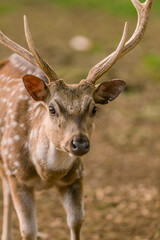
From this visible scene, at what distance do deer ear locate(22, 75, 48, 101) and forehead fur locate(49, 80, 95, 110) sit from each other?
0.24 feet

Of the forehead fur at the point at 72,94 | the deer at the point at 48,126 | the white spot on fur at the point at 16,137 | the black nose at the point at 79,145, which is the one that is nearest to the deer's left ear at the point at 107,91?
the deer at the point at 48,126

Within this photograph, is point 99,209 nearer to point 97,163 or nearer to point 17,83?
point 97,163

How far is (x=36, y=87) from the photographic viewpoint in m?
4.01

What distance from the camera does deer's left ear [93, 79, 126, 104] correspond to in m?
4.05

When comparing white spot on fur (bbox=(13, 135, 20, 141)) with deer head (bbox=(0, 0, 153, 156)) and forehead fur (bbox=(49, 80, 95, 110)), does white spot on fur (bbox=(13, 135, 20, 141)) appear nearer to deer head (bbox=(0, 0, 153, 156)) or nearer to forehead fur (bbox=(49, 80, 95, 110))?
deer head (bbox=(0, 0, 153, 156))

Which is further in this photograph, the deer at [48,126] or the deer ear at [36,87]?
the deer ear at [36,87]

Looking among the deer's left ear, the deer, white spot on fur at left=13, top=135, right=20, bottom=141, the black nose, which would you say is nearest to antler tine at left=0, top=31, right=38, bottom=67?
the deer

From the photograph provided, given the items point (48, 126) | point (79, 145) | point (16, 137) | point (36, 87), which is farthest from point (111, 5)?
point (79, 145)

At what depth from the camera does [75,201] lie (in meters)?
4.42

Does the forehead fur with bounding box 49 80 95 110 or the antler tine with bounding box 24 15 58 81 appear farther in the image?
the antler tine with bounding box 24 15 58 81

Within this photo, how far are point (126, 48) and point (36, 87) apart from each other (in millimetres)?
849

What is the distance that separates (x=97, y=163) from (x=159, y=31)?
842 cm

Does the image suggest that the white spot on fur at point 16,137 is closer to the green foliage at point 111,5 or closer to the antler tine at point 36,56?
the antler tine at point 36,56

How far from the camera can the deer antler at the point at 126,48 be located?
13.1 ft
